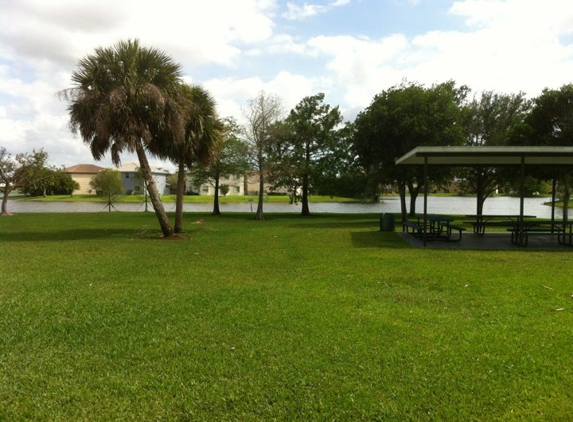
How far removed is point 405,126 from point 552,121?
811 cm

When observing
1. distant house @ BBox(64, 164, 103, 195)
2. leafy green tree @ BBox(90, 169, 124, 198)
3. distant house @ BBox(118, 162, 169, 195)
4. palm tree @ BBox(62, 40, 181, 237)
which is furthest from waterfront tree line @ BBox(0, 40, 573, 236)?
distant house @ BBox(64, 164, 103, 195)

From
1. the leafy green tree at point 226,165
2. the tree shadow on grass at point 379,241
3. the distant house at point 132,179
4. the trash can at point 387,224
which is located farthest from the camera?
the distant house at point 132,179

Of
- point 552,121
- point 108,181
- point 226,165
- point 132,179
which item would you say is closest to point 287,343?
point 552,121

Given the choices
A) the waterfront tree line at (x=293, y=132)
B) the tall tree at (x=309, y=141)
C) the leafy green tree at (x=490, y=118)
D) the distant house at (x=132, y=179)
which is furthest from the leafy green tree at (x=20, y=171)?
the distant house at (x=132, y=179)

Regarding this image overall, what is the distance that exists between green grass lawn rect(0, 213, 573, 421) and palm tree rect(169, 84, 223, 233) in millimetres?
7429

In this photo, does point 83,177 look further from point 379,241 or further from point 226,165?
point 379,241

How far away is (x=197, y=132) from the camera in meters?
14.8

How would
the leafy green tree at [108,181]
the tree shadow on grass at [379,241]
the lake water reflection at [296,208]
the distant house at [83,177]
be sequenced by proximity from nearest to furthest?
1. the tree shadow on grass at [379,241]
2. the lake water reflection at [296,208]
3. the leafy green tree at [108,181]
4. the distant house at [83,177]

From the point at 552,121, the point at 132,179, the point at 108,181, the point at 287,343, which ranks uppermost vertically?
the point at 552,121

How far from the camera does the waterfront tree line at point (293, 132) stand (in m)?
13.0

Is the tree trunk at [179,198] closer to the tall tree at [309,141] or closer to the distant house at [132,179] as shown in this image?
the tall tree at [309,141]

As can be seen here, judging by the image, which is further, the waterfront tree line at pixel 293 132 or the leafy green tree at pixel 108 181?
the leafy green tree at pixel 108 181

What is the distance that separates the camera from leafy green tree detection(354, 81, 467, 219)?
22141 mm

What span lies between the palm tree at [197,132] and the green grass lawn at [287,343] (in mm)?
7429
